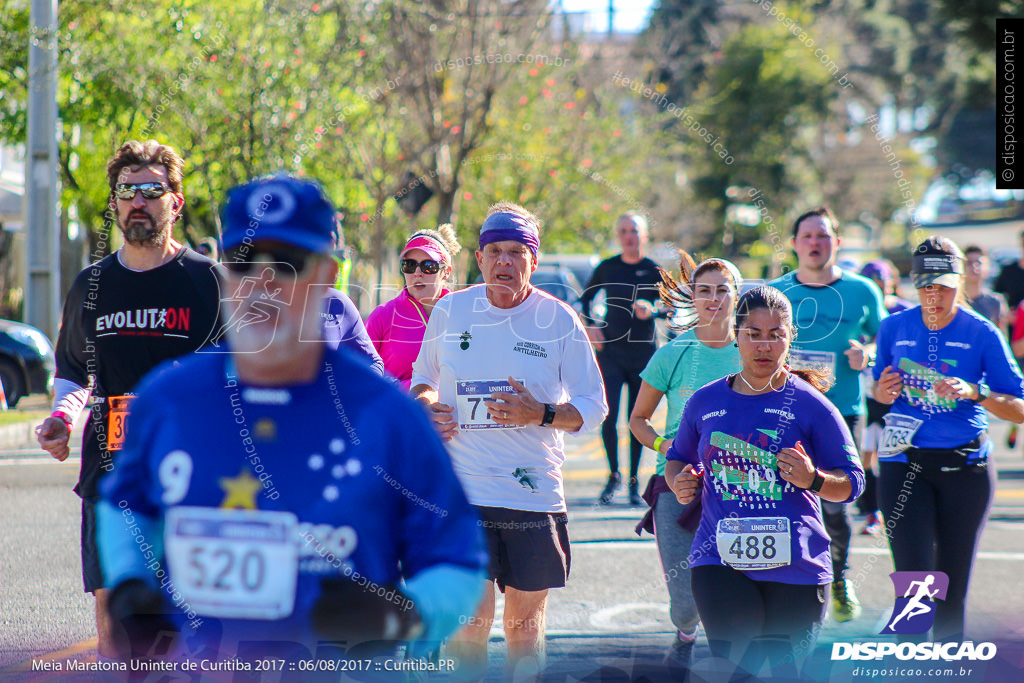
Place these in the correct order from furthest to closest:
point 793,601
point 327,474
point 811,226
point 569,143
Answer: point 569,143 < point 811,226 < point 793,601 < point 327,474

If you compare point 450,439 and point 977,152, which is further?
point 977,152

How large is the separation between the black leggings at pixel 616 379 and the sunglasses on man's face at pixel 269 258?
6.50m

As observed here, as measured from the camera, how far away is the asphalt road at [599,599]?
479 centimetres

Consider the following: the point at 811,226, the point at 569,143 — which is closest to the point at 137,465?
the point at 811,226

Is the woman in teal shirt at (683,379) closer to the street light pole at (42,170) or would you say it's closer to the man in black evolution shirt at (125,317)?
the man in black evolution shirt at (125,317)

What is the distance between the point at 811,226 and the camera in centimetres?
588

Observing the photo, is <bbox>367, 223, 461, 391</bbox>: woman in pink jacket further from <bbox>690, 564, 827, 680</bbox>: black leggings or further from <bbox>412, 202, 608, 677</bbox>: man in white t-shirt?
<bbox>690, 564, 827, 680</bbox>: black leggings

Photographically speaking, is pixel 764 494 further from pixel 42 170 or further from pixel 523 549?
pixel 42 170

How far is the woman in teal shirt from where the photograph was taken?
15.7 feet

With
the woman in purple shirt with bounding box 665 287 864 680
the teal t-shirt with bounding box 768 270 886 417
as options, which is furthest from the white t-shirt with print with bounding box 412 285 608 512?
the teal t-shirt with bounding box 768 270 886 417

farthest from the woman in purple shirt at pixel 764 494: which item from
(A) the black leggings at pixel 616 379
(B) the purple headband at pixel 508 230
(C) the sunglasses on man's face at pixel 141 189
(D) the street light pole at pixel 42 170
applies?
(D) the street light pole at pixel 42 170

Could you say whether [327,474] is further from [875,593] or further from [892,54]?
[892,54]

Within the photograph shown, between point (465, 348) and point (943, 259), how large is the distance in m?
2.36

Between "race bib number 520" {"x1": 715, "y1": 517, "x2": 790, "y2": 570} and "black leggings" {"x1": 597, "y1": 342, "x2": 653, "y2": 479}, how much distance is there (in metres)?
4.59
